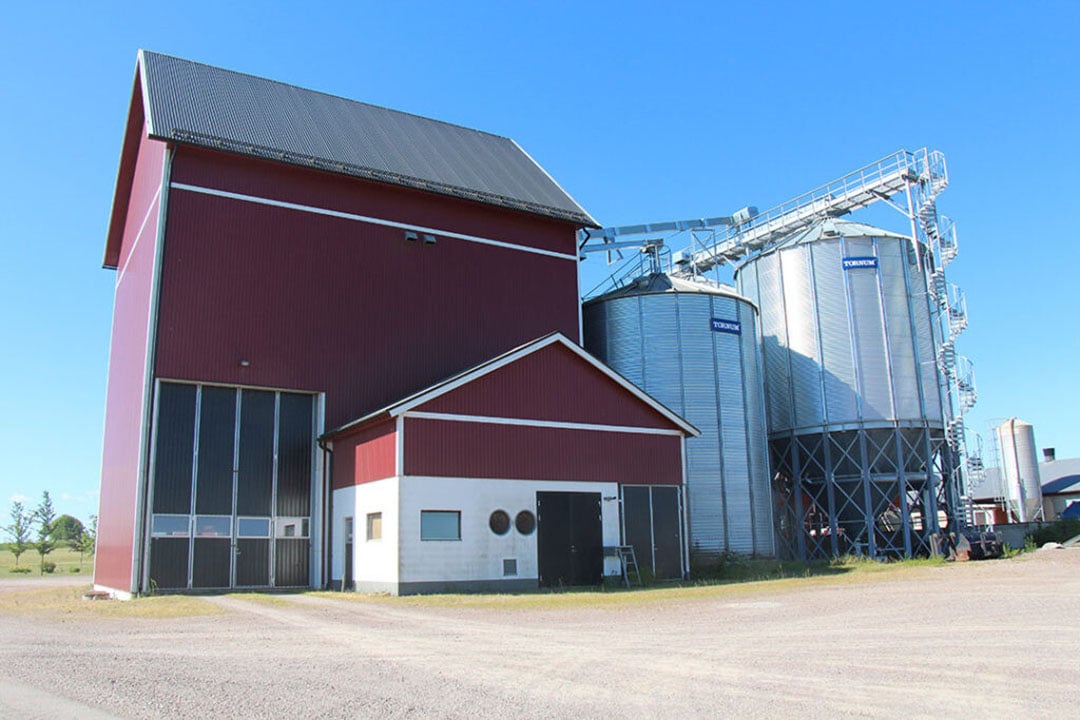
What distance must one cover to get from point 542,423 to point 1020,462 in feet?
152

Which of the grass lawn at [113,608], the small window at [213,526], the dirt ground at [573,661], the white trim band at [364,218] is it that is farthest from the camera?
the white trim band at [364,218]

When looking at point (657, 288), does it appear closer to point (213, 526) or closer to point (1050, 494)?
point (213, 526)

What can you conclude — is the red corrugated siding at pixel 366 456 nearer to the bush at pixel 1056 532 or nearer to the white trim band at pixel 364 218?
the white trim band at pixel 364 218

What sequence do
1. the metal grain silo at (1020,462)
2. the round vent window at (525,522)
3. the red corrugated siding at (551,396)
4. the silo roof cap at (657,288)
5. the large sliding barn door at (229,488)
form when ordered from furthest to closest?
1. the metal grain silo at (1020,462)
2. the silo roof cap at (657,288)
3. the large sliding barn door at (229,488)
4. the red corrugated siding at (551,396)
5. the round vent window at (525,522)

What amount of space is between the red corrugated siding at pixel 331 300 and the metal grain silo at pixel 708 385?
262 centimetres

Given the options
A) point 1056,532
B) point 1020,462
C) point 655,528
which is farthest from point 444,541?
point 1020,462

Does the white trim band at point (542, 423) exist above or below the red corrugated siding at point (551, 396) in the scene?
below

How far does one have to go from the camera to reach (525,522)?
80.6 feet

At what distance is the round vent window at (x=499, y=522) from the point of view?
78.6 ft

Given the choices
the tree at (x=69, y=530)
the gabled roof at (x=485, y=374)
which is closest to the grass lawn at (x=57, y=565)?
the tree at (x=69, y=530)

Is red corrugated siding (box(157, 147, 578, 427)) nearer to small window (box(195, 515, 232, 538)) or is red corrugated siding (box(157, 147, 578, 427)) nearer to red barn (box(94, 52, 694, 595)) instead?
red barn (box(94, 52, 694, 595))

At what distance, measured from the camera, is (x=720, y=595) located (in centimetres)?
2088

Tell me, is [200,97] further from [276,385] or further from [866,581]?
[866,581]

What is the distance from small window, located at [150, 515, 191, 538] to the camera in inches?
984
